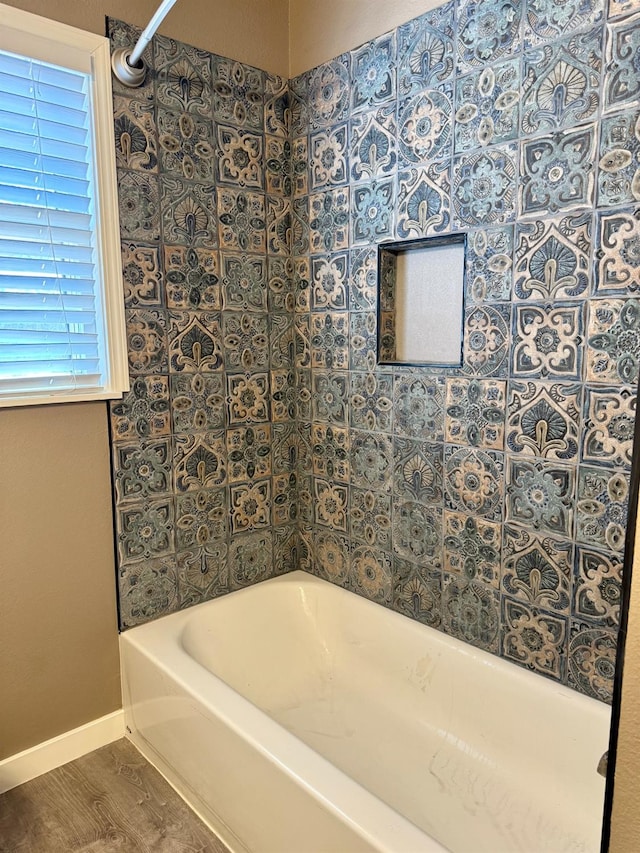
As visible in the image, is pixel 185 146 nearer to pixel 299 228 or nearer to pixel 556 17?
pixel 299 228

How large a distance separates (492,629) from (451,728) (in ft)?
1.11

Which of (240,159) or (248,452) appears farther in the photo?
(248,452)

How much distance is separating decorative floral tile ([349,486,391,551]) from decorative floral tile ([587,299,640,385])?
83 centimetres

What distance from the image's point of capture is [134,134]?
1832 mm

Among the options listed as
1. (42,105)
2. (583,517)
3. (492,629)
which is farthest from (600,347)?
(42,105)

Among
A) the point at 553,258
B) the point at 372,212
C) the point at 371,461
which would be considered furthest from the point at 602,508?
the point at 372,212

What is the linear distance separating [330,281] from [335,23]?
855mm

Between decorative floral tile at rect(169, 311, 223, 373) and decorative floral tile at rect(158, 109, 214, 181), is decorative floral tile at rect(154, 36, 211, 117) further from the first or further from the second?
decorative floral tile at rect(169, 311, 223, 373)

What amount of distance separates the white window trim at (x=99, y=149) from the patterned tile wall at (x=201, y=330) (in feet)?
0.12

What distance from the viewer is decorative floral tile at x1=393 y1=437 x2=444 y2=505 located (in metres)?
1.85

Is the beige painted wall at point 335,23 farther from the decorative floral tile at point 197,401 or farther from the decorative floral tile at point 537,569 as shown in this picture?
the decorative floral tile at point 537,569

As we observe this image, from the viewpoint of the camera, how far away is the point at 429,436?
73.3 inches

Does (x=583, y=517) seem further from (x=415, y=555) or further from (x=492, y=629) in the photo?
(x=415, y=555)

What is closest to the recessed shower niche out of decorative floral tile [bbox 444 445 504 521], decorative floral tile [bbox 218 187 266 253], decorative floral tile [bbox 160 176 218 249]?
decorative floral tile [bbox 444 445 504 521]
